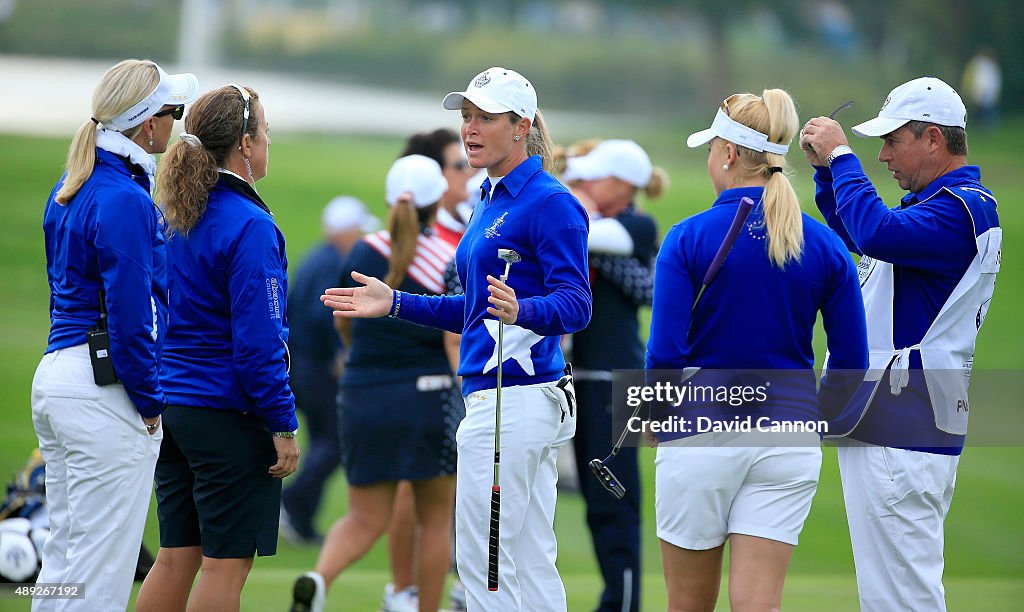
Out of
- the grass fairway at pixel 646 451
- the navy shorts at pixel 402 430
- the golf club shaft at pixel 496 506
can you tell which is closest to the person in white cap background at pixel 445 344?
the navy shorts at pixel 402 430

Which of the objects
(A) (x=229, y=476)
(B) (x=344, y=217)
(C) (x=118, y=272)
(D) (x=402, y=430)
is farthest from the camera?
(B) (x=344, y=217)

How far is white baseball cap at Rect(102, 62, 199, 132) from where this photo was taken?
3926 millimetres

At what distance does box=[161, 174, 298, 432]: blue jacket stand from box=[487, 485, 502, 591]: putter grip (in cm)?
74

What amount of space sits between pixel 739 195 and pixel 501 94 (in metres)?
0.82

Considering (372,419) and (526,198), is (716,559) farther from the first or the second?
(372,419)

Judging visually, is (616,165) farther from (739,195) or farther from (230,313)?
(230,313)

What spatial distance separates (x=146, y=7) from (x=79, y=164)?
81.2ft

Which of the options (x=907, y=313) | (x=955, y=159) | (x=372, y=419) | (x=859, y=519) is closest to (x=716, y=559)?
(x=859, y=519)

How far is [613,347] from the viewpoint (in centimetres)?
556

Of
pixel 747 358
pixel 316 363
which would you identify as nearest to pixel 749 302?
pixel 747 358

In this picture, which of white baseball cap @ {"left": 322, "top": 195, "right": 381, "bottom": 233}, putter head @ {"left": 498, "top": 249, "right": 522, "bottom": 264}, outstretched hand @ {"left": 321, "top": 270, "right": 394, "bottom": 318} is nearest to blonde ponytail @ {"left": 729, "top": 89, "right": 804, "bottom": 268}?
putter head @ {"left": 498, "top": 249, "right": 522, "bottom": 264}

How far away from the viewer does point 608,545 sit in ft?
17.8

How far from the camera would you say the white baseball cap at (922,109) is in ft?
13.4

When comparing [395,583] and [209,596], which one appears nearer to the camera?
[209,596]
